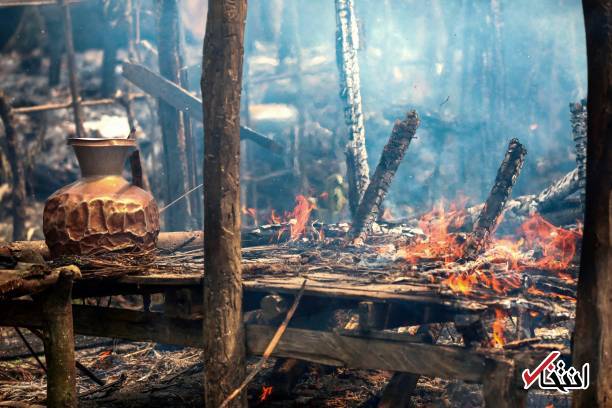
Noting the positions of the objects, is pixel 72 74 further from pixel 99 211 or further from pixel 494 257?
pixel 494 257

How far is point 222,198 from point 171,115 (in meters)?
6.17

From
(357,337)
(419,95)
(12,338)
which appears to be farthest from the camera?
(419,95)

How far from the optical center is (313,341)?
216 inches

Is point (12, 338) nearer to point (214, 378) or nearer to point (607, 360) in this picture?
point (214, 378)

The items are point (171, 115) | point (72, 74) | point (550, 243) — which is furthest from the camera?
point (72, 74)

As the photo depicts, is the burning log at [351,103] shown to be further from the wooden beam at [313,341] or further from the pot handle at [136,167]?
the wooden beam at [313,341]

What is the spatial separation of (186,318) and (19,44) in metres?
10.4

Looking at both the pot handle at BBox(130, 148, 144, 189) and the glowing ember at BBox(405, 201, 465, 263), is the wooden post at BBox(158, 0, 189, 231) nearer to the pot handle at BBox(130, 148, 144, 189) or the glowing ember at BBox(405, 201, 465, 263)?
the pot handle at BBox(130, 148, 144, 189)

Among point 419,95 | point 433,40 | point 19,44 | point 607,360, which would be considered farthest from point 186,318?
point 433,40

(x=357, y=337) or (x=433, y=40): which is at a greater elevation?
(x=433, y=40)

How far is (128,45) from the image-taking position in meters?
15.1

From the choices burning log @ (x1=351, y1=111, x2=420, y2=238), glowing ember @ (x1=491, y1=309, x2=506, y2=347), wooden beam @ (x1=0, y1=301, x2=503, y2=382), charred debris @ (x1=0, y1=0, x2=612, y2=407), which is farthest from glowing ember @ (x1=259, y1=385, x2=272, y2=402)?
glowing ember @ (x1=491, y1=309, x2=506, y2=347)

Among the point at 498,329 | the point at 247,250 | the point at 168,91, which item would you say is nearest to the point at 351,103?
the point at 168,91

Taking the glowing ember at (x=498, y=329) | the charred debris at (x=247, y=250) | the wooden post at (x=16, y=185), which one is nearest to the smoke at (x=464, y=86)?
the charred debris at (x=247, y=250)
